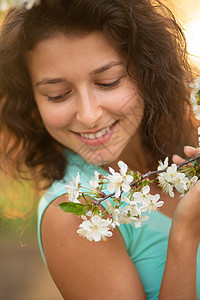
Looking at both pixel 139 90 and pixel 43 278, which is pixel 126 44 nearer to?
pixel 139 90

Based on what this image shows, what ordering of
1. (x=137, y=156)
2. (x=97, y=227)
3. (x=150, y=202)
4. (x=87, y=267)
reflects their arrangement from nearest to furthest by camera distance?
(x=97, y=227) → (x=150, y=202) → (x=87, y=267) → (x=137, y=156)

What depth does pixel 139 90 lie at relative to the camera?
1.74 metres

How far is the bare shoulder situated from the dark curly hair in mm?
424

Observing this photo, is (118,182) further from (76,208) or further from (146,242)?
(146,242)

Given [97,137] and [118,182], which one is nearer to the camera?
[118,182]

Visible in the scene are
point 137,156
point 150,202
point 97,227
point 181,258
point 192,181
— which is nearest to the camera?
point 97,227

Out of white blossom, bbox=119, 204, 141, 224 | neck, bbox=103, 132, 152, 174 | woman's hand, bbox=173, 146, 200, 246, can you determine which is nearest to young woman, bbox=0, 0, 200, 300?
woman's hand, bbox=173, 146, 200, 246

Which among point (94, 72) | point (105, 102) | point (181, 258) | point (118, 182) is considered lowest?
point (181, 258)

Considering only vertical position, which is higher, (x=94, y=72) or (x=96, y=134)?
(x=94, y=72)

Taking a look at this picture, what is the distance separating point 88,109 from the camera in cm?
158

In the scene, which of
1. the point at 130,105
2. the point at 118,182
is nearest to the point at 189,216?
the point at 118,182

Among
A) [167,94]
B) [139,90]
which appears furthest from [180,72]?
[139,90]

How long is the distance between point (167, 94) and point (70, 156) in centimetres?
58

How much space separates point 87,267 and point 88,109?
0.61 meters
